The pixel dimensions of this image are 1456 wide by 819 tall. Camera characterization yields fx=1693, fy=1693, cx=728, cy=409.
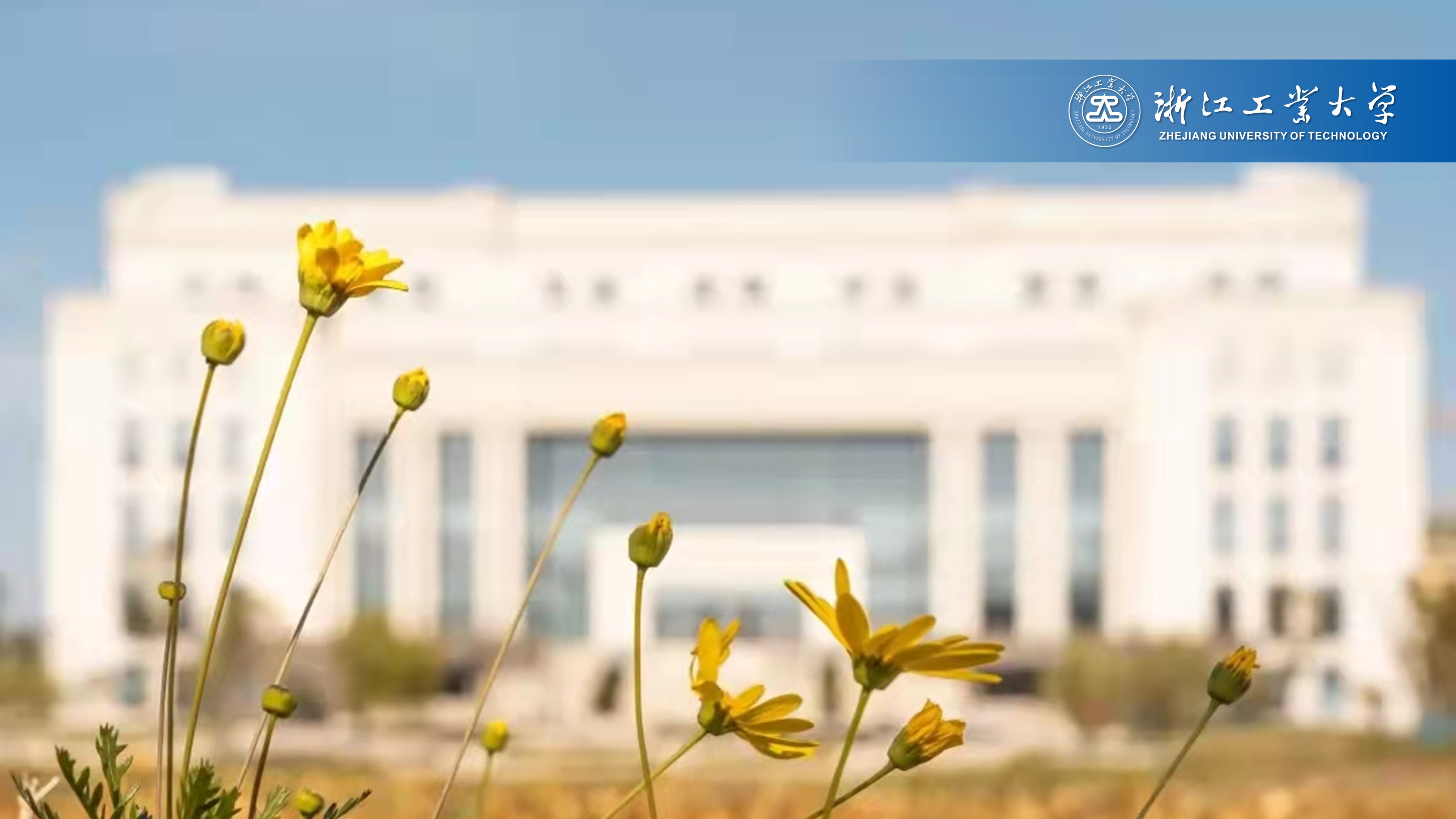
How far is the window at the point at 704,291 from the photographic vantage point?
141 ft

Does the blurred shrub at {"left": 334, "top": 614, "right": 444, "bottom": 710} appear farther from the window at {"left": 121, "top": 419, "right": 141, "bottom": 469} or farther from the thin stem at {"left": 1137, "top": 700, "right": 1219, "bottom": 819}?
the thin stem at {"left": 1137, "top": 700, "right": 1219, "bottom": 819}

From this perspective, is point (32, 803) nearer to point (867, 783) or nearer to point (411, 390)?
point (411, 390)

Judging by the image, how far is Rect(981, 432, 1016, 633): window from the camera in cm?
3988

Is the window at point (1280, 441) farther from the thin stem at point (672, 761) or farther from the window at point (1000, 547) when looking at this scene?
the thin stem at point (672, 761)

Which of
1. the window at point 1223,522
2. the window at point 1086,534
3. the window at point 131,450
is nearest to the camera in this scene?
the window at point 1223,522

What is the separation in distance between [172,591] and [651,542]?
281 mm

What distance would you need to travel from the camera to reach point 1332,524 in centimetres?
3925

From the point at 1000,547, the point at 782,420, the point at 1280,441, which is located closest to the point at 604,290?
the point at 782,420

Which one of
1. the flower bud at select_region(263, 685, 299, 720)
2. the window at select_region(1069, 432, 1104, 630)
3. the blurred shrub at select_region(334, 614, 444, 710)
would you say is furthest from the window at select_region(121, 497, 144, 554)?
the flower bud at select_region(263, 685, 299, 720)

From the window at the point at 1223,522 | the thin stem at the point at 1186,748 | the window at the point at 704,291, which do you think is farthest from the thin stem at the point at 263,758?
the window at the point at 704,291

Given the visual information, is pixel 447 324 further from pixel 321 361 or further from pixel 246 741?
pixel 246 741

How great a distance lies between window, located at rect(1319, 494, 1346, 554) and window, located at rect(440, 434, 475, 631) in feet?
65.0

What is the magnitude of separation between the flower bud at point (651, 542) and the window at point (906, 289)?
42.3 m

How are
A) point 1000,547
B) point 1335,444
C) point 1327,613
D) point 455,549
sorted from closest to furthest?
point 1327,613
point 1335,444
point 1000,547
point 455,549
